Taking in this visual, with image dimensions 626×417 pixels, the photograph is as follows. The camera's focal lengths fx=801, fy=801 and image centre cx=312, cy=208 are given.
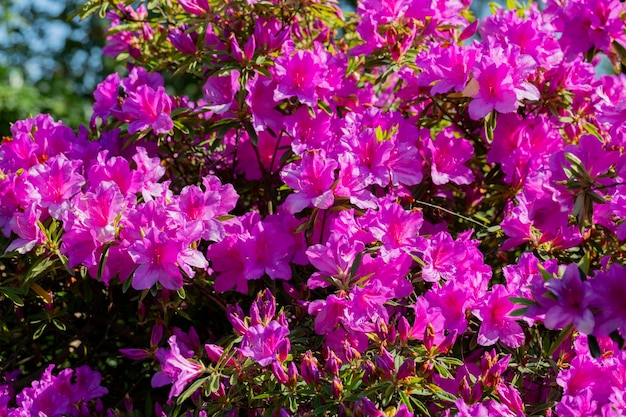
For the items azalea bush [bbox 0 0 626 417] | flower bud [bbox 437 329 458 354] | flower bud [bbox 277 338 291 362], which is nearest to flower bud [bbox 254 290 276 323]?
azalea bush [bbox 0 0 626 417]

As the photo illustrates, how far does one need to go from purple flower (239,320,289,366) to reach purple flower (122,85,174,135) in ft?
2.14

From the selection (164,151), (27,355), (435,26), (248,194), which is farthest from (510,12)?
(27,355)

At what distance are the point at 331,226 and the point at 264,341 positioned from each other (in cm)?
36

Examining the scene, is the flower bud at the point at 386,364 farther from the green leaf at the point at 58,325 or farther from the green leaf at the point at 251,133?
the green leaf at the point at 58,325

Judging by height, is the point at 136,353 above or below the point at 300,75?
below

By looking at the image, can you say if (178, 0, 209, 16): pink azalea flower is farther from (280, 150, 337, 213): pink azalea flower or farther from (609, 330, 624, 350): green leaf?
(609, 330, 624, 350): green leaf

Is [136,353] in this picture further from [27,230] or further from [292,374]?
[292,374]

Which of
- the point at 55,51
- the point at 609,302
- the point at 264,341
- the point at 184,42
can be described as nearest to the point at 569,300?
the point at 609,302

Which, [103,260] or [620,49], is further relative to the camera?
[620,49]

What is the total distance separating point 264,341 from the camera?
1.57 m

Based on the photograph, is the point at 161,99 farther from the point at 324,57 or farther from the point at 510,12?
the point at 510,12

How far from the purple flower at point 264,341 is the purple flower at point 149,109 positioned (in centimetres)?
65

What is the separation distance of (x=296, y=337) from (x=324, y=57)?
74 centimetres

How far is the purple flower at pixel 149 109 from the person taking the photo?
2.01 metres
